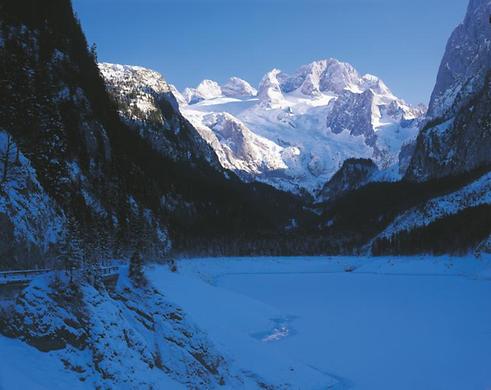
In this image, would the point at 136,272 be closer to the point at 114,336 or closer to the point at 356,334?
the point at 114,336

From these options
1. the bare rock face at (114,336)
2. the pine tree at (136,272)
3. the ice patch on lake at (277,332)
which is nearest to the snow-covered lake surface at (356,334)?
the ice patch on lake at (277,332)

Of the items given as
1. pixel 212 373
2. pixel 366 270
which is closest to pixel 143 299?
pixel 212 373

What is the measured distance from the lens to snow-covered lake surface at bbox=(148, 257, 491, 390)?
1227 inches

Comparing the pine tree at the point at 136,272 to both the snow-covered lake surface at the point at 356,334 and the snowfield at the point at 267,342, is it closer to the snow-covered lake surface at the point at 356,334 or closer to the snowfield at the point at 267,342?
the snowfield at the point at 267,342

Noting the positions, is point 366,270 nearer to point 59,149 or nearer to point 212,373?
point 59,149

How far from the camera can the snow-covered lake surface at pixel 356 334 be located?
31156 millimetres

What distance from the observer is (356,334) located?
4375cm

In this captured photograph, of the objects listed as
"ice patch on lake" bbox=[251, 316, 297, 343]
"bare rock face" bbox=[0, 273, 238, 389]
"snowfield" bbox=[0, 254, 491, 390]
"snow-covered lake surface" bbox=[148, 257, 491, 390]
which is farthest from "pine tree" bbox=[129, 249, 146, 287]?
"ice patch on lake" bbox=[251, 316, 297, 343]

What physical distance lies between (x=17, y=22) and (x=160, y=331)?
284ft

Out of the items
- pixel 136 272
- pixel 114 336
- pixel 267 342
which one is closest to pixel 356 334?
pixel 267 342

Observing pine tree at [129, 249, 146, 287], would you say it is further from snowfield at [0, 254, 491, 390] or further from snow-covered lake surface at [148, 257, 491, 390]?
snow-covered lake surface at [148, 257, 491, 390]

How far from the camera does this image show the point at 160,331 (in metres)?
27.1

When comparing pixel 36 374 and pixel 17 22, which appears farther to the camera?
pixel 17 22

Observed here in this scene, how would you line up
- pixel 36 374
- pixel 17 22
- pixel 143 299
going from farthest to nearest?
pixel 17 22 < pixel 143 299 < pixel 36 374
